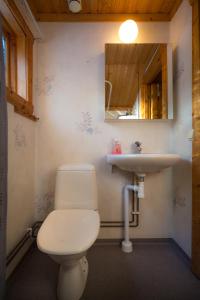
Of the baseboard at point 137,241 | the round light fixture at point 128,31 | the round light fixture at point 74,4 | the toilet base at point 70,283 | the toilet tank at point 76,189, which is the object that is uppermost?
the round light fixture at point 74,4

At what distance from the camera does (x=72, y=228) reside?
3.43 ft

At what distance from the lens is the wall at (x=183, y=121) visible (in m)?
1.35

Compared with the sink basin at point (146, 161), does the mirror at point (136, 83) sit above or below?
above

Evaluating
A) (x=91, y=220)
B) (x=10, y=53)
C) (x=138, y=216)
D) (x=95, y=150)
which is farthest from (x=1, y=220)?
(x=10, y=53)

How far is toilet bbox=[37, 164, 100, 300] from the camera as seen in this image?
34.5 inches

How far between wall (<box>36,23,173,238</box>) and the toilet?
0.90ft

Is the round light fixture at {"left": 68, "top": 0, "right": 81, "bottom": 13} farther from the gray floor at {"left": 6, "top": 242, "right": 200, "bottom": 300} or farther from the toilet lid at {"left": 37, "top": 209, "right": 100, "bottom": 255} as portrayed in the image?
the gray floor at {"left": 6, "top": 242, "right": 200, "bottom": 300}

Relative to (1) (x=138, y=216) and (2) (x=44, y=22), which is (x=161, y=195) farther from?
(2) (x=44, y=22)

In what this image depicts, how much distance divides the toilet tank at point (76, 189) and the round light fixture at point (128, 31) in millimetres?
1134

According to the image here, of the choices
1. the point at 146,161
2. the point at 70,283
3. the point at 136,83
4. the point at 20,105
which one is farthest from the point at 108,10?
the point at 70,283

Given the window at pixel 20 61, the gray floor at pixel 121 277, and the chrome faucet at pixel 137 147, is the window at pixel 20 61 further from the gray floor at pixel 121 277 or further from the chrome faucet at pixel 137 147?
the gray floor at pixel 121 277

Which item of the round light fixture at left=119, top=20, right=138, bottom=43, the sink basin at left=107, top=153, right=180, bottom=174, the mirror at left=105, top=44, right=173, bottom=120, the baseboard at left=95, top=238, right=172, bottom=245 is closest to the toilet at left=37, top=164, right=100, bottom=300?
the sink basin at left=107, top=153, right=180, bottom=174

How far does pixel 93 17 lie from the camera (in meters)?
1.61

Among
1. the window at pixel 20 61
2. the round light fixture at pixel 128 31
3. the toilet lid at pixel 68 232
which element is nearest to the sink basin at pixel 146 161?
the toilet lid at pixel 68 232
